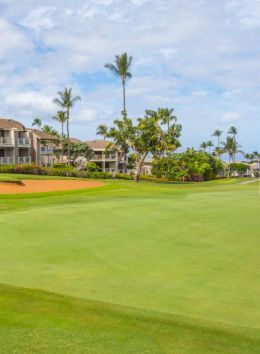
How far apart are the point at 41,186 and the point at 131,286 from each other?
1332 inches

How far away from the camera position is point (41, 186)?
133 feet

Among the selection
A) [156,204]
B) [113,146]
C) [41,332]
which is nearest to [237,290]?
[41,332]

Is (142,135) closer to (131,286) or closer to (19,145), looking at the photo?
(19,145)

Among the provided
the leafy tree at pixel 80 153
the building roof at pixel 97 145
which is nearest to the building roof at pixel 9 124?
the leafy tree at pixel 80 153

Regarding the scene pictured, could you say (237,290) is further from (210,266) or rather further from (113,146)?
(113,146)

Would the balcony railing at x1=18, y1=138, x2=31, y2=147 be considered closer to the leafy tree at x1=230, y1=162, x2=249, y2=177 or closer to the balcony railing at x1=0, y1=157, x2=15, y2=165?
the balcony railing at x1=0, y1=157, x2=15, y2=165

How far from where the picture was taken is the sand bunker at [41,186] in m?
36.2

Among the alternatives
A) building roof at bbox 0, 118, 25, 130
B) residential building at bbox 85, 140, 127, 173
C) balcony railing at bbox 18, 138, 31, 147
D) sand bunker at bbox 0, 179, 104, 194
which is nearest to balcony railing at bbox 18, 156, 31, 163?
balcony railing at bbox 18, 138, 31, 147

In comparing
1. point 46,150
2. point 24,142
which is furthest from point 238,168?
point 24,142

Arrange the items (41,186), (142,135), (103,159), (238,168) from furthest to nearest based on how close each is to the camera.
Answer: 1. (238,168)
2. (103,159)
3. (142,135)
4. (41,186)

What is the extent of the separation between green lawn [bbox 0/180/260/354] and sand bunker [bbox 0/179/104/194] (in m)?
22.2

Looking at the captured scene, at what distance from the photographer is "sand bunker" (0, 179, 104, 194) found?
3616 cm

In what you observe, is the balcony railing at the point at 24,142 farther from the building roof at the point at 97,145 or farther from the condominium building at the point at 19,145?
the building roof at the point at 97,145

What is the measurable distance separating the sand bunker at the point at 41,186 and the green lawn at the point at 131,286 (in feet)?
72.9
